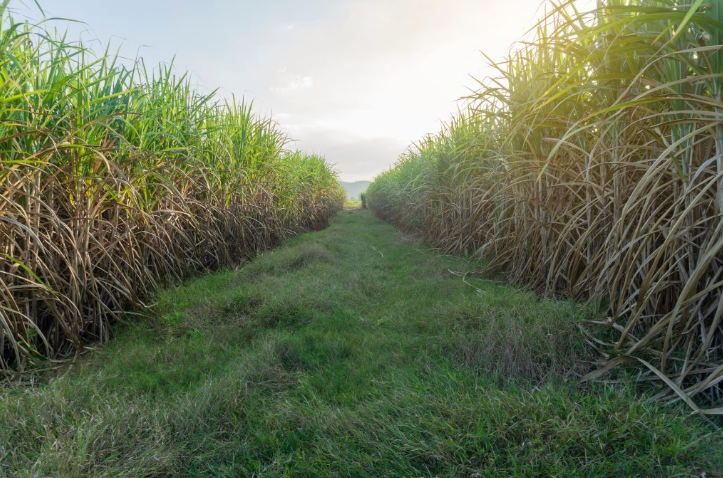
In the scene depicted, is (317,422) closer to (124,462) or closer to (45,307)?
(124,462)

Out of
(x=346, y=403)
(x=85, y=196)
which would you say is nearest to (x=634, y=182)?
(x=346, y=403)

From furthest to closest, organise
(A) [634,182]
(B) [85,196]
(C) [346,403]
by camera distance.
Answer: (B) [85,196], (A) [634,182], (C) [346,403]

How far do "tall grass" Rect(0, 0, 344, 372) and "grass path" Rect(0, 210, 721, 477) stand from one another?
293 mm

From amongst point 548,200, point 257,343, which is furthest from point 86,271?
point 548,200

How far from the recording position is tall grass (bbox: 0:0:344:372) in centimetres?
172

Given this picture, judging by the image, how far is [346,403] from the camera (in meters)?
1.45

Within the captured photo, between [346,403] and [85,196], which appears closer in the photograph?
[346,403]

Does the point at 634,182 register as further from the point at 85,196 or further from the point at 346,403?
the point at 85,196

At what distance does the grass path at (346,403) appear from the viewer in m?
1.01

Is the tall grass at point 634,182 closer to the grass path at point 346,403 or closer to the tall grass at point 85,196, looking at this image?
the grass path at point 346,403

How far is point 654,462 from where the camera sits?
3.04 ft

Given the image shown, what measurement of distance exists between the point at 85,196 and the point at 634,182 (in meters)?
2.91

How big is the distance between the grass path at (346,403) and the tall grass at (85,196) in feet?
0.96

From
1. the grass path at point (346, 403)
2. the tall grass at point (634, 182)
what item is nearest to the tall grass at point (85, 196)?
the grass path at point (346, 403)
